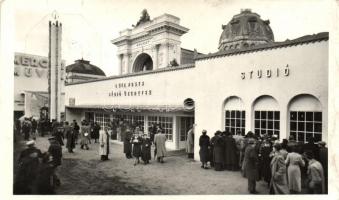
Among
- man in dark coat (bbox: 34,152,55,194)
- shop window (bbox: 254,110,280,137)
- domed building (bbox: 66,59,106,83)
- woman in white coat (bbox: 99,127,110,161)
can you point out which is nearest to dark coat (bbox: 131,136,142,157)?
woman in white coat (bbox: 99,127,110,161)

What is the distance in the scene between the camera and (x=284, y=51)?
22.2 ft

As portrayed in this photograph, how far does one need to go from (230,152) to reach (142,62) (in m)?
15.4

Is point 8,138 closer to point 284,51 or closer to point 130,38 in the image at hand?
point 284,51

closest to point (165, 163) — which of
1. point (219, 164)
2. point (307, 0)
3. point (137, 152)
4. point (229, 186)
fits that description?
point (137, 152)

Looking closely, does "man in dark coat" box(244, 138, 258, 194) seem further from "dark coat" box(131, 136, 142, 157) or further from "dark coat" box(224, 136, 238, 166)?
"dark coat" box(131, 136, 142, 157)

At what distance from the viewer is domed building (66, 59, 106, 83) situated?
26.3m

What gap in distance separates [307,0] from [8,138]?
693 centimetres

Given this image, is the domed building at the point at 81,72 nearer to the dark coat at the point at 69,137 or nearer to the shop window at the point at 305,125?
the dark coat at the point at 69,137

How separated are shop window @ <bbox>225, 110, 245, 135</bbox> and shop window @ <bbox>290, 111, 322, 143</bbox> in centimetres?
141

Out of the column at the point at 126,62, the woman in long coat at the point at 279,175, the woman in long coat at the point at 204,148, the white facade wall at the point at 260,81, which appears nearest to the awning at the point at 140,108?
the white facade wall at the point at 260,81

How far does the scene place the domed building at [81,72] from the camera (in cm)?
2632

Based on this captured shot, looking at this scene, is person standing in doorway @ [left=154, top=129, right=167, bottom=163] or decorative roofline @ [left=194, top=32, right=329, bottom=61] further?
person standing in doorway @ [left=154, top=129, right=167, bottom=163]

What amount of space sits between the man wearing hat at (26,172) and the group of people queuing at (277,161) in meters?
4.51

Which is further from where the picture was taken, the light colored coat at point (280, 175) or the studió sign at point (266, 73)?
the studió sign at point (266, 73)
